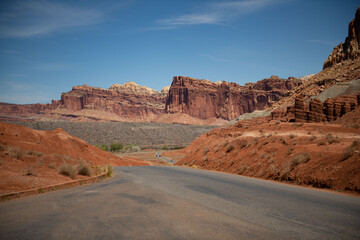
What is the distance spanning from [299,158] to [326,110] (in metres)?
29.1

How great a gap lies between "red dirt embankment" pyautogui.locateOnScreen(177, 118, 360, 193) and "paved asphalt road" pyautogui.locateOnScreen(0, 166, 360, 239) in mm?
4429

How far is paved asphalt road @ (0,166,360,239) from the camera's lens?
15.7 ft

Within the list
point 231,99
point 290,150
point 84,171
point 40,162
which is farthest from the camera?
point 231,99

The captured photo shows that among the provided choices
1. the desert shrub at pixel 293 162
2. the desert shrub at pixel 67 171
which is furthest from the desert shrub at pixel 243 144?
the desert shrub at pixel 67 171

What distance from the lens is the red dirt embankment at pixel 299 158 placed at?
1213cm

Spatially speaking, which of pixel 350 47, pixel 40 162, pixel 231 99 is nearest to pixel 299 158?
pixel 40 162

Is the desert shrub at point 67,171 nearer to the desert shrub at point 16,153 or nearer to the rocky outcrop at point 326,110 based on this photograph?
the desert shrub at point 16,153

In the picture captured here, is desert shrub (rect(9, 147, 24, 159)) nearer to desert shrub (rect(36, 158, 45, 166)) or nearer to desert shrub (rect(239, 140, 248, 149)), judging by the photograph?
desert shrub (rect(36, 158, 45, 166))

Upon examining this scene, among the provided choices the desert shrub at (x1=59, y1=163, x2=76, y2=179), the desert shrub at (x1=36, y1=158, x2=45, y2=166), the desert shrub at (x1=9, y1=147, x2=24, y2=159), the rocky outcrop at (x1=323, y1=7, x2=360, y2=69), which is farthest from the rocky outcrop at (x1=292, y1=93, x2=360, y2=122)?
the rocky outcrop at (x1=323, y1=7, x2=360, y2=69)

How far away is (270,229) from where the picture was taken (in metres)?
5.11

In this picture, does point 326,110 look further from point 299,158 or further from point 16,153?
point 16,153

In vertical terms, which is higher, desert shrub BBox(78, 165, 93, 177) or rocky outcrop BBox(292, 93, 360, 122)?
rocky outcrop BBox(292, 93, 360, 122)

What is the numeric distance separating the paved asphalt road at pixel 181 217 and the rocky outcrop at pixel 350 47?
3177 inches

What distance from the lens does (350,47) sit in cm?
7738
